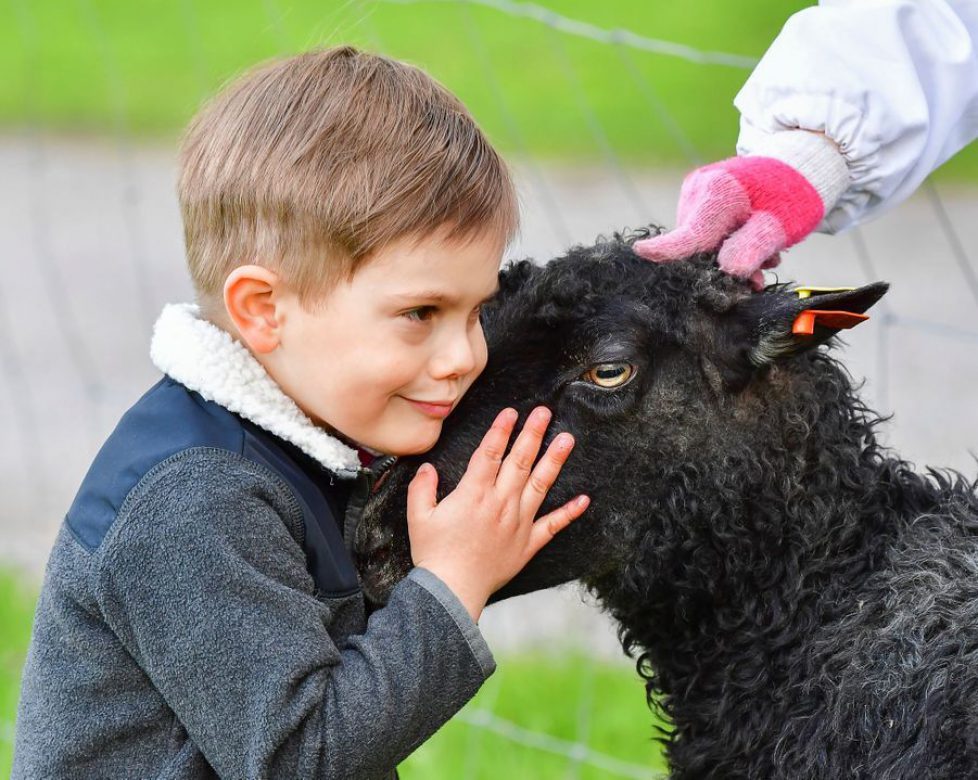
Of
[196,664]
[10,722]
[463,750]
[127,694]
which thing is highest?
[196,664]

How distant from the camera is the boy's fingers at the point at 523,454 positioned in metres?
2.80

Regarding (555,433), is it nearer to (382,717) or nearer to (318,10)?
(382,717)

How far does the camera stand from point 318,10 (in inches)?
695

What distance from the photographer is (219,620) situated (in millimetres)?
2348

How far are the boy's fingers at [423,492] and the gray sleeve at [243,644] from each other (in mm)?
352

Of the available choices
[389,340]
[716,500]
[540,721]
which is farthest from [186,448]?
[540,721]

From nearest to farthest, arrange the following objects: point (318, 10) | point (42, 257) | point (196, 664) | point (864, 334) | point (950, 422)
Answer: point (196, 664)
point (950, 422)
point (864, 334)
point (42, 257)
point (318, 10)

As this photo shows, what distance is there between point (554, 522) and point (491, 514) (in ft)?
0.61

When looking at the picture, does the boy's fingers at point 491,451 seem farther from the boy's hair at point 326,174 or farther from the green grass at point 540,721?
the green grass at point 540,721

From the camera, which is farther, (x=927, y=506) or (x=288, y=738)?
(x=927, y=506)

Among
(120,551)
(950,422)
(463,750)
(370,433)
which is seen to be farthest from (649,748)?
(950,422)

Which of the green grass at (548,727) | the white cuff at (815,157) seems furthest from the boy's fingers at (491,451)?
the green grass at (548,727)

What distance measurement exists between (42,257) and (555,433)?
9.75 m

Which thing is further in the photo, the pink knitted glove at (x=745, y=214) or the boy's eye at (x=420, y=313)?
the pink knitted glove at (x=745, y=214)
